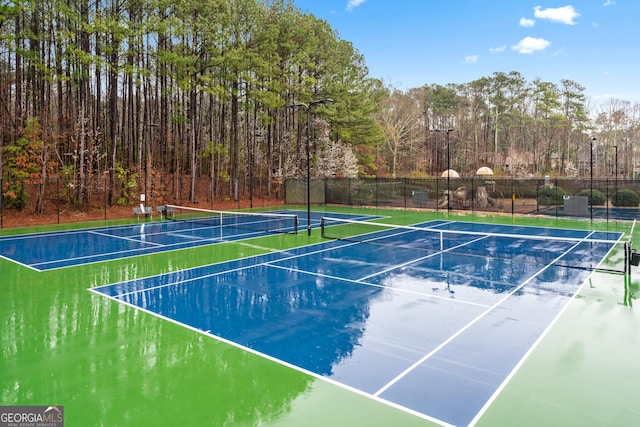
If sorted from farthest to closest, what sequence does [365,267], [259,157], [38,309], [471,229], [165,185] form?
→ [259,157], [165,185], [471,229], [365,267], [38,309]

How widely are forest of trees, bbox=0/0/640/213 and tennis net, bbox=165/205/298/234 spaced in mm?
3845

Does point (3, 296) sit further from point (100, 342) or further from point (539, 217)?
point (539, 217)

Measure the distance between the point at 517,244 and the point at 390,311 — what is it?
11.6 metres

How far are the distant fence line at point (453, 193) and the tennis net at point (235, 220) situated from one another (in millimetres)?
9989

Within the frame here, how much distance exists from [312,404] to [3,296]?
888 cm

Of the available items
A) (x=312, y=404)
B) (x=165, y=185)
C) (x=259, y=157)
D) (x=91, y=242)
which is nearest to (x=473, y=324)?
(x=312, y=404)

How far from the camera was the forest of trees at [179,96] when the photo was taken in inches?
1171

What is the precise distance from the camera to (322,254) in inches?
644

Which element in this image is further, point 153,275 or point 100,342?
point 153,275

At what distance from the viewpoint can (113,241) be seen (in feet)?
63.4

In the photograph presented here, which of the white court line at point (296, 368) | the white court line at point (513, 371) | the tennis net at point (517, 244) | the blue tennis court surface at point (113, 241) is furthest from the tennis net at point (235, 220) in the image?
the white court line at point (513, 371)

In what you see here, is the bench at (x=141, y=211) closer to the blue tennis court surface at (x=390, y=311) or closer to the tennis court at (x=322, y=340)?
the tennis court at (x=322, y=340)

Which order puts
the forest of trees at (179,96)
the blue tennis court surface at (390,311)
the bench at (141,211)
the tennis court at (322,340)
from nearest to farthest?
the tennis court at (322,340) → the blue tennis court surface at (390,311) → the bench at (141,211) → the forest of trees at (179,96)

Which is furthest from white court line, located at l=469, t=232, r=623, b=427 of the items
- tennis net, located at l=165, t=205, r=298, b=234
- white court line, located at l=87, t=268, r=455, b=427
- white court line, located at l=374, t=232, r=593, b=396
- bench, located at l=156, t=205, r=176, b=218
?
bench, located at l=156, t=205, r=176, b=218
